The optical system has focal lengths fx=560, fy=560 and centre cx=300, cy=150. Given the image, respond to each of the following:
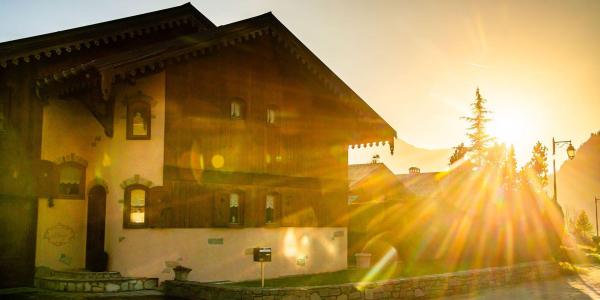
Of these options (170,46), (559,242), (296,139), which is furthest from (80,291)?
(559,242)

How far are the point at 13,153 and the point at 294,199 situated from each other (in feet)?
31.4

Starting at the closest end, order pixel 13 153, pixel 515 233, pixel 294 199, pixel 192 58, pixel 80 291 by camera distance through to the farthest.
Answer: pixel 80 291, pixel 13 153, pixel 192 58, pixel 294 199, pixel 515 233

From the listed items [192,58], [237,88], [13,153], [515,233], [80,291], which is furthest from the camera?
[515,233]

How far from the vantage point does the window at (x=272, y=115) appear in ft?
67.6

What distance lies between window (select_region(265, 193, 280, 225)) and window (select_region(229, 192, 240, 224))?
129cm

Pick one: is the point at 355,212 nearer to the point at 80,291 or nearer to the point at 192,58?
the point at 192,58

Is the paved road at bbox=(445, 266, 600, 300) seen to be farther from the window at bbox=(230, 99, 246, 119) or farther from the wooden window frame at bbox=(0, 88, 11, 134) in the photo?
the wooden window frame at bbox=(0, 88, 11, 134)

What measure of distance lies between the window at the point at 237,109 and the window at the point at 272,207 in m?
3.11

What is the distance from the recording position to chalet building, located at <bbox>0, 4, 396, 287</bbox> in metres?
16.7

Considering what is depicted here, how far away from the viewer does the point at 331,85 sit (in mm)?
21500

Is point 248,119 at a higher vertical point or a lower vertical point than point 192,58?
lower

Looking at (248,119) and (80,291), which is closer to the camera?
(80,291)

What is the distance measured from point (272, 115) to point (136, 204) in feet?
20.0

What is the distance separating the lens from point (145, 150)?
17.3m
